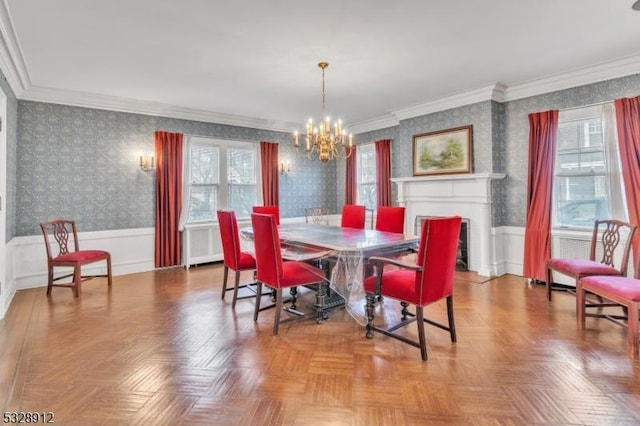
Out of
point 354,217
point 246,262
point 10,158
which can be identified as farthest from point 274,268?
point 10,158

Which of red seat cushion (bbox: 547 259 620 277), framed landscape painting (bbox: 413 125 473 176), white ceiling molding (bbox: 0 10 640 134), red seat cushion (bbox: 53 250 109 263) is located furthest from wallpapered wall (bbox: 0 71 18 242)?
red seat cushion (bbox: 547 259 620 277)

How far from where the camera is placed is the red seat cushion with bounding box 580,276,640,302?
2.43m

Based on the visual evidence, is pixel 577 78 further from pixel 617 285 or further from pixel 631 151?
pixel 617 285

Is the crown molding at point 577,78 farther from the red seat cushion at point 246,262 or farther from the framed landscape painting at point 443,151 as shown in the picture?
the red seat cushion at point 246,262

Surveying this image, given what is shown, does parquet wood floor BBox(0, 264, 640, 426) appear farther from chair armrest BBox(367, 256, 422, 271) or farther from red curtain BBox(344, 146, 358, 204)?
red curtain BBox(344, 146, 358, 204)

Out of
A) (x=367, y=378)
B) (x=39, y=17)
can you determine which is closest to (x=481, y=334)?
(x=367, y=378)

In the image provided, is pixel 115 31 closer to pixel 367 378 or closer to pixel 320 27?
pixel 320 27

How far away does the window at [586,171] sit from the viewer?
379 centimetres

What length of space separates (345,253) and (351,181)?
441 centimetres

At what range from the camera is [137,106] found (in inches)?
196

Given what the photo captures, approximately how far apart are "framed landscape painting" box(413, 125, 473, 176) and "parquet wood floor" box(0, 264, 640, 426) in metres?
2.27

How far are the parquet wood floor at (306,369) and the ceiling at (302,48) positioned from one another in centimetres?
258

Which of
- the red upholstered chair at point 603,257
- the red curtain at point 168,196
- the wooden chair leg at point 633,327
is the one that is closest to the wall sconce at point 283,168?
the red curtain at point 168,196

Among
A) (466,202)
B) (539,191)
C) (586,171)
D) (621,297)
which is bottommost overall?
(621,297)
